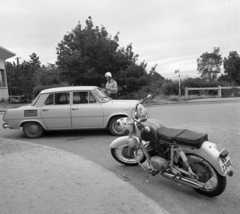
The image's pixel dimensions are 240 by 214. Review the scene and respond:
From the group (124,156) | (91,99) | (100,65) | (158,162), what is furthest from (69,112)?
(100,65)

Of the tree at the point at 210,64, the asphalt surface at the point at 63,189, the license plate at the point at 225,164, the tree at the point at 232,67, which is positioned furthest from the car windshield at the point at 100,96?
the tree at the point at 210,64

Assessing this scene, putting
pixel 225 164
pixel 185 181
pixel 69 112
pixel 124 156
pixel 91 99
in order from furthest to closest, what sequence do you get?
pixel 91 99 → pixel 69 112 → pixel 124 156 → pixel 185 181 → pixel 225 164

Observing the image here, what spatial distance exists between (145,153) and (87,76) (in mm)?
14160

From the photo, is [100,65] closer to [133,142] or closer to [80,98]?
[80,98]

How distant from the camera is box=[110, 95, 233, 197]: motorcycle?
3162 millimetres

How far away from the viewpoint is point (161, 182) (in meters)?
3.80

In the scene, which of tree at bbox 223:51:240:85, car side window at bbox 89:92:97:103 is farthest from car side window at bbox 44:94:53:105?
tree at bbox 223:51:240:85

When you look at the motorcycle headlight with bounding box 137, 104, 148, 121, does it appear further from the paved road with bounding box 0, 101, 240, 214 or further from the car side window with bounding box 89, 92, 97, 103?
the car side window with bounding box 89, 92, 97, 103

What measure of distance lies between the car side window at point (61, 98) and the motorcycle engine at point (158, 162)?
4.20 meters

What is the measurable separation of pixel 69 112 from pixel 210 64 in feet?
184

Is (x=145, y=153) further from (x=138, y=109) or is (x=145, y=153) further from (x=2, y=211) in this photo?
(x=2, y=211)

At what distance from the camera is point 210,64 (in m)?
56.8

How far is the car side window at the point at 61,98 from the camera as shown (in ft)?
23.5

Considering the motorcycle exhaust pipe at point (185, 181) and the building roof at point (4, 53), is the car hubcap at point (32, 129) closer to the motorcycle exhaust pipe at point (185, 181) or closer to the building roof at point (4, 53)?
the motorcycle exhaust pipe at point (185, 181)
